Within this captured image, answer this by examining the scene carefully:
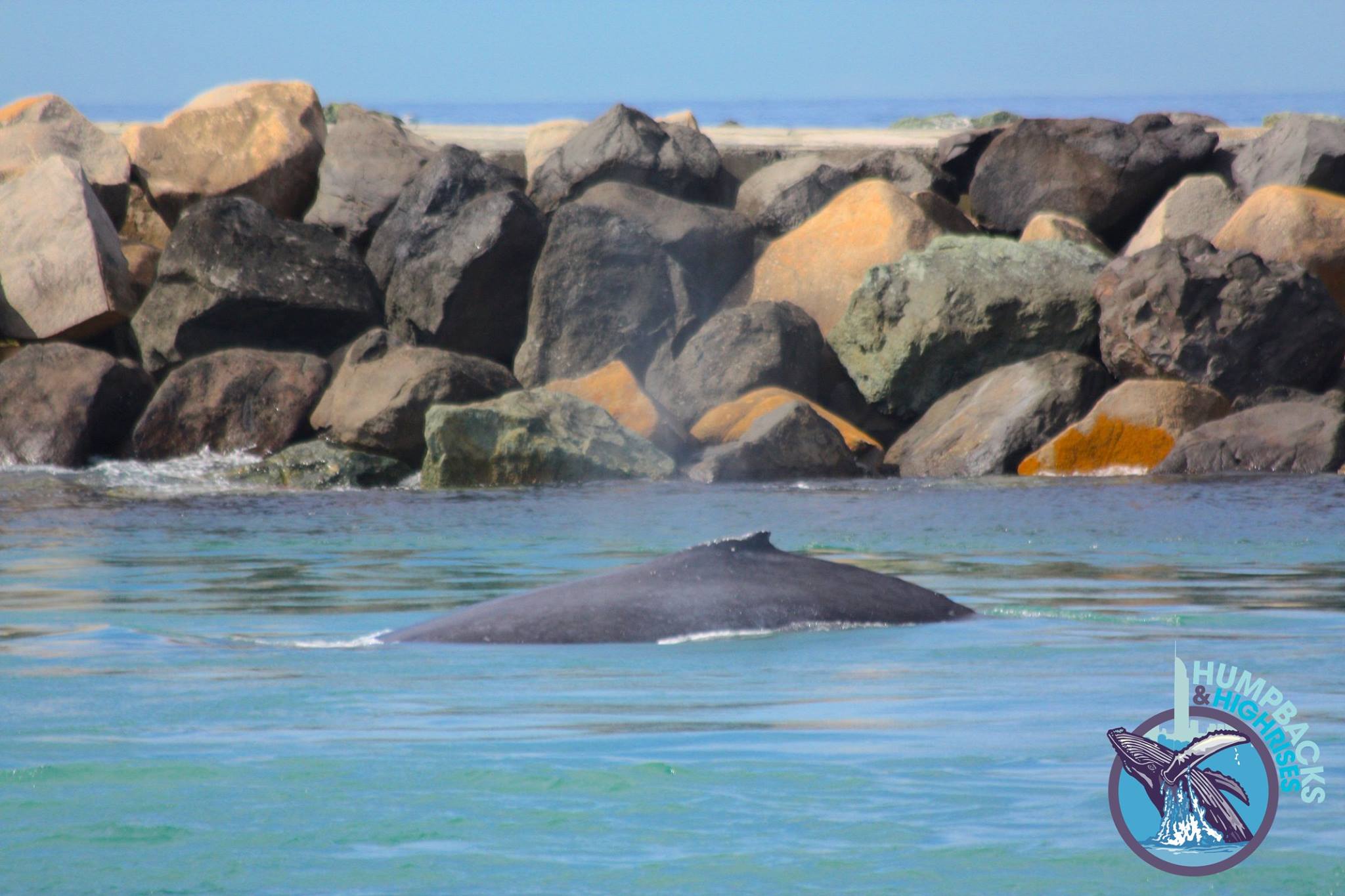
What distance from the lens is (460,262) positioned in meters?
15.7

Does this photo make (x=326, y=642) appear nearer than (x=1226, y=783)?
No

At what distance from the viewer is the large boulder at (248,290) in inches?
621

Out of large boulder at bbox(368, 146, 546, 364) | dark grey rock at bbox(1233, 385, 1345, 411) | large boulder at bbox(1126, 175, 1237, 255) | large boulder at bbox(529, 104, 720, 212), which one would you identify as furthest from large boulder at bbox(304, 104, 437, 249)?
dark grey rock at bbox(1233, 385, 1345, 411)

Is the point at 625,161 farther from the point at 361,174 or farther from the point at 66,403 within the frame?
the point at 66,403

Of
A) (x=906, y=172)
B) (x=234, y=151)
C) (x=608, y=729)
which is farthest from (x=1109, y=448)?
(x=234, y=151)

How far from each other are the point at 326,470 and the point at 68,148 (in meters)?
7.12

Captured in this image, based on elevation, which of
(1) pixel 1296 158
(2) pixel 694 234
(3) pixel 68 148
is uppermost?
(1) pixel 1296 158

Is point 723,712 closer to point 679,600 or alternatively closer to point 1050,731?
point 1050,731

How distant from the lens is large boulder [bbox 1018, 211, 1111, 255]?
619 inches

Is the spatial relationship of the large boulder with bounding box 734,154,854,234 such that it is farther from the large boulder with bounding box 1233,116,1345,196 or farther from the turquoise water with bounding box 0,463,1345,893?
the turquoise water with bounding box 0,463,1345,893

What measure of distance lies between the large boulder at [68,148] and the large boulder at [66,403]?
304 cm

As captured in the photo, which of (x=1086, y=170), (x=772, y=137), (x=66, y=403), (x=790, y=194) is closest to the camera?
(x=66, y=403)

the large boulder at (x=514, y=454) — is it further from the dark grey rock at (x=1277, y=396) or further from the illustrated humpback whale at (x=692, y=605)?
the illustrated humpback whale at (x=692, y=605)

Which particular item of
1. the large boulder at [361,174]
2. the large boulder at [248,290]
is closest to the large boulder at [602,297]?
the large boulder at [248,290]
